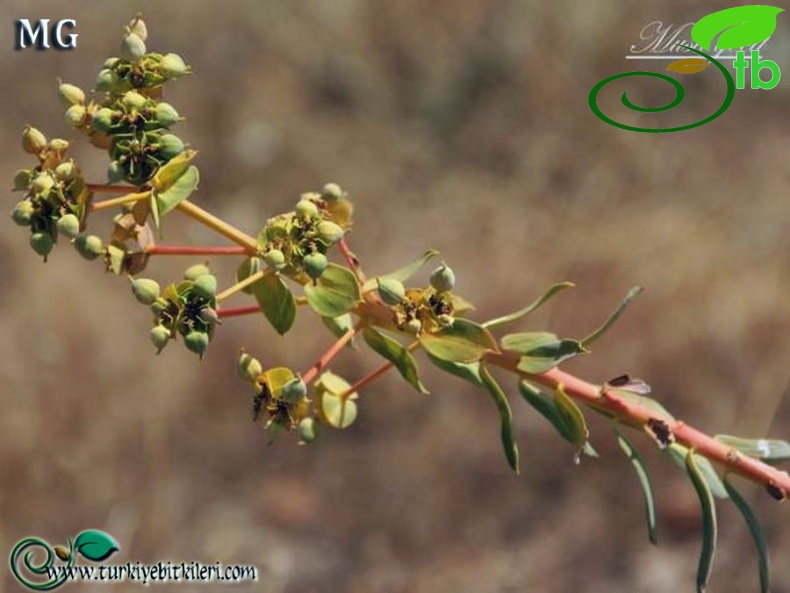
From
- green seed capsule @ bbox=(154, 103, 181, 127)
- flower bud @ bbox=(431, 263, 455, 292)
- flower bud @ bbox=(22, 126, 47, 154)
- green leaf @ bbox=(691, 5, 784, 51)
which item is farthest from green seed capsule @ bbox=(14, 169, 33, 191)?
green leaf @ bbox=(691, 5, 784, 51)

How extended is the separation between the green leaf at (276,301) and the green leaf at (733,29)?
7.18 feet

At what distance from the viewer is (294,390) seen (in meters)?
0.95

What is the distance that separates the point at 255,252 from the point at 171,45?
3956mm

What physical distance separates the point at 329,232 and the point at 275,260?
2.2 inches

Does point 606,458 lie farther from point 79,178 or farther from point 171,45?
point 79,178

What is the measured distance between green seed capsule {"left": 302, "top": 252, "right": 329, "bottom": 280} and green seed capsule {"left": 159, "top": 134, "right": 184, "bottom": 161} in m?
0.14

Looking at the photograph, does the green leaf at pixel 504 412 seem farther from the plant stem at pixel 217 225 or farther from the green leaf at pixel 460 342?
the plant stem at pixel 217 225

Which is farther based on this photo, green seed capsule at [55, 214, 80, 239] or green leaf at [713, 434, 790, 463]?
green leaf at [713, 434, 790, 463]

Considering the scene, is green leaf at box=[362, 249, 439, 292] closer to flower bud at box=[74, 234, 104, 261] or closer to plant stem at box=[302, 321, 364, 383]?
plant stem at box=[302, 321, 364, 383]

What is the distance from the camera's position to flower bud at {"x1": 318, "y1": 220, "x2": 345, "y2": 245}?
93 centimetres

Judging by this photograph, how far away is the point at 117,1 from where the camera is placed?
4.63 m

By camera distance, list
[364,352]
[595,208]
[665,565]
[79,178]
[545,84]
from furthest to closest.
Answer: [545,84], [595,208], [364,352], [665,565], [79,178]

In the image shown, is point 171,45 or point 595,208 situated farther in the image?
point 171,45

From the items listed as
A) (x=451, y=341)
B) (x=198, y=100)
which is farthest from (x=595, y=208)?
(x=451, y=341)
